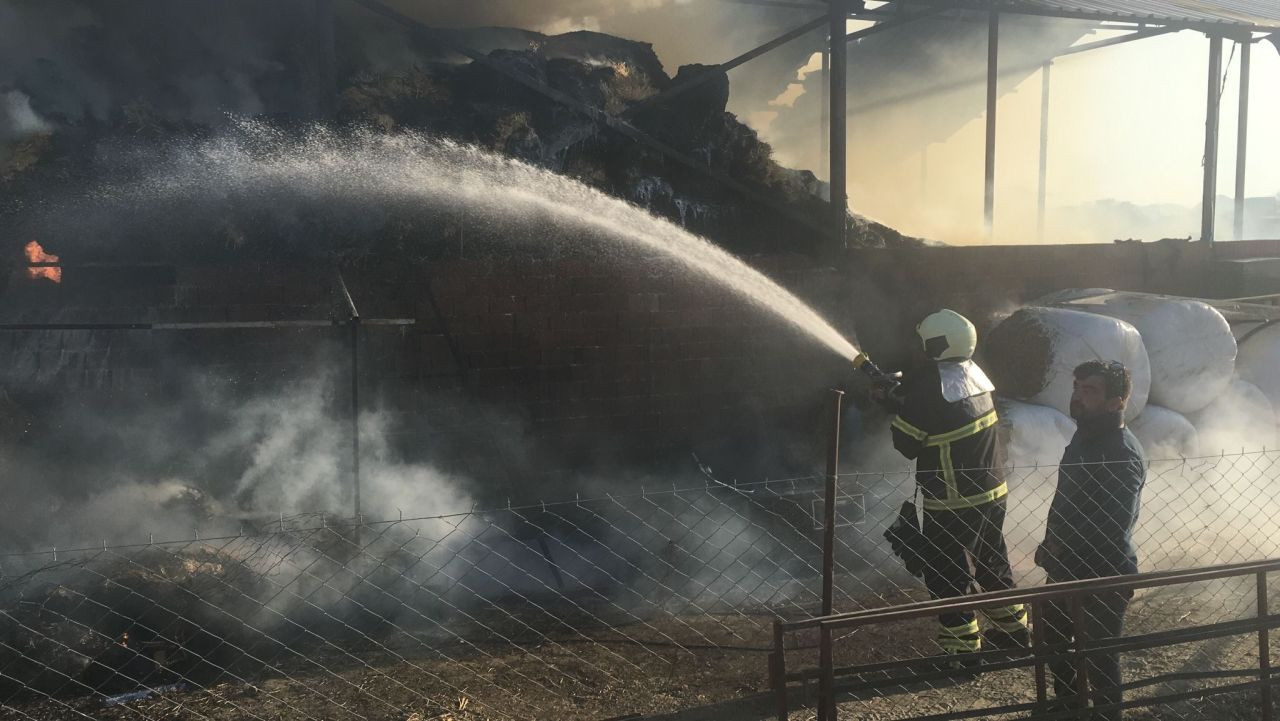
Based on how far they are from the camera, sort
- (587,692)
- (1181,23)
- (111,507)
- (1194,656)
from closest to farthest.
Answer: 1. (587,692)
2. (1194,656)
3. (111,507)
4. (1181,23)

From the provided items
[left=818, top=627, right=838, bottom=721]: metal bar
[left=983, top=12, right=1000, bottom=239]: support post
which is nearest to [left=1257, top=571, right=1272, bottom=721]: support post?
[left=818, top=627, right=838, bottom=721]: metal bar

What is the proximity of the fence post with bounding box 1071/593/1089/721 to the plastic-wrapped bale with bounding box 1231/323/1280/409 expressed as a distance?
5.41m

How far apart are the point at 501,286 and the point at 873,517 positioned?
328 cm

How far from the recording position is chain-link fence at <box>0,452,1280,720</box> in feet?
13.1

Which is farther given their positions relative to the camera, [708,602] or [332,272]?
[332,272]

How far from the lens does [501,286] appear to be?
22.4 feet

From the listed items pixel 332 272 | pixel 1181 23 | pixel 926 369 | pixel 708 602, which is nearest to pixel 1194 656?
pixel 926 369

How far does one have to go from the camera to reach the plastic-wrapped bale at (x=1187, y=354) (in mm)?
6582

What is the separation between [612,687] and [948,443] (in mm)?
1959

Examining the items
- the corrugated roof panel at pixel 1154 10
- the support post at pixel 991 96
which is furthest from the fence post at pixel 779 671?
the support post at pixel 991 96

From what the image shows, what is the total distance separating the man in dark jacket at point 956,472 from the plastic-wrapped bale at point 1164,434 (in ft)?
9.03

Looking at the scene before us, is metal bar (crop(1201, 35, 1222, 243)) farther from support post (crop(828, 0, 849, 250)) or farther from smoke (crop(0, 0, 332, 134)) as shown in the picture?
smoke (crop(0, 0, 332, 134))

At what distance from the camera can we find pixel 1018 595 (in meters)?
2.78

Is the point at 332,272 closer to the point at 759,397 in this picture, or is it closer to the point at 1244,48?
the point at 759,397
